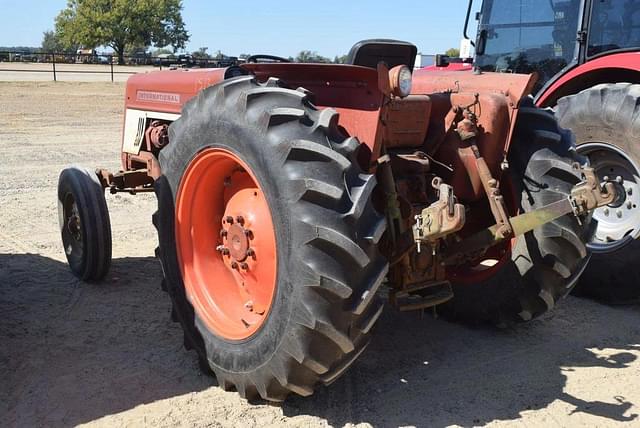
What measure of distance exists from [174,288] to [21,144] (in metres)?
8.65

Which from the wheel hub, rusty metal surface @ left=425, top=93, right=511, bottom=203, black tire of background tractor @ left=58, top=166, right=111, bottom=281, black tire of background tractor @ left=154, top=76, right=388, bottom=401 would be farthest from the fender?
black tire of background tractor @ left=58, top=166, right=111, bottom=281

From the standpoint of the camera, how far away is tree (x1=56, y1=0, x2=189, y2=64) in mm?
55094

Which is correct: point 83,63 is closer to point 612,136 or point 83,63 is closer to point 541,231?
point 612,136

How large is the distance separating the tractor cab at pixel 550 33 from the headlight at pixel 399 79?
9.08ft

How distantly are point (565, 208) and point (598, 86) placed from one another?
6.94ft

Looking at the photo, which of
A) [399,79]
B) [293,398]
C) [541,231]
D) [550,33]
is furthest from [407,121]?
[550,33]

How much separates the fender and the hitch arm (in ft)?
6.86

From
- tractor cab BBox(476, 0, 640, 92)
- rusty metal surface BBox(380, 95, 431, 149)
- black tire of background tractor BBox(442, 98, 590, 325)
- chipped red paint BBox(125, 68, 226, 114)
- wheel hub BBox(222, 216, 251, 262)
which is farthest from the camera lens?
tractor cab BBox(476, 0, 640, 92)

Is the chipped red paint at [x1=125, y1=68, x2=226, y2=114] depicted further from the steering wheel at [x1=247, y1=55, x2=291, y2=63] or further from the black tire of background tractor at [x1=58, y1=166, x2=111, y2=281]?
the black tire of background tractor at [x1=58, y1=166, x2=111, y2=281]

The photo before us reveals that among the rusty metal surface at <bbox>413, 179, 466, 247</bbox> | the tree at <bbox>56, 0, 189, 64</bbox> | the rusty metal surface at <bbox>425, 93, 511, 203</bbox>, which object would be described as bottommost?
the rusty metal surface at <bbox>413, 179, 466, 247</bbox>

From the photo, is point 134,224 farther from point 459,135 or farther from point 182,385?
point 459,135

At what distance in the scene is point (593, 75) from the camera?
205 inches

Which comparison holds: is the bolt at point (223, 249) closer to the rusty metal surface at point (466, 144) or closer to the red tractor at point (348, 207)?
the red tractor at point (348, 207)

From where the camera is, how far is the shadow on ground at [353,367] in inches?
127
